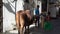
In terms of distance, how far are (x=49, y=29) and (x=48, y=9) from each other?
7.98 meters

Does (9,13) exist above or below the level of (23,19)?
above

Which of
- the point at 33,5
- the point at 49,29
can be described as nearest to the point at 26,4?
the point at 33,5

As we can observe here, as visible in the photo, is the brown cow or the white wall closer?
the brown cow

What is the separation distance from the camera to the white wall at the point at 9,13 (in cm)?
1106

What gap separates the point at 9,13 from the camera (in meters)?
11.2

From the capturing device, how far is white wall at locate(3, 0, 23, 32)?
11.1 meters

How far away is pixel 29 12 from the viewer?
870 centimetres

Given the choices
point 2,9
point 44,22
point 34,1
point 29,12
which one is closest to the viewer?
point 29,12

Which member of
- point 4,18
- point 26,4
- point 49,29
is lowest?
point 49,29

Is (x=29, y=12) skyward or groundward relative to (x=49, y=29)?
skyward

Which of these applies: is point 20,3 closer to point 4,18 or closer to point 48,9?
point 4,18

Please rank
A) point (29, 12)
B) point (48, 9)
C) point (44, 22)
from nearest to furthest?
point (29, 12) → point (44, 22) → point (48, 9)

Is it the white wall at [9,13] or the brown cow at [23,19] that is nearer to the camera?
the brown cow at [23,19]

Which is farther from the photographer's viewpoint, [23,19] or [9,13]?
[9,13]
